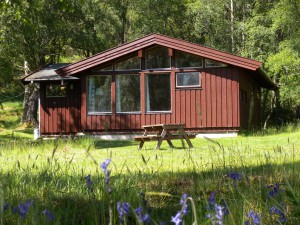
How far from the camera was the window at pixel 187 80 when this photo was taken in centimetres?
1867

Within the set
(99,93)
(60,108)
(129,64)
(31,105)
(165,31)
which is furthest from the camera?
(165,31)

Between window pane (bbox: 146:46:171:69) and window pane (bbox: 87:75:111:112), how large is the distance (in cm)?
169

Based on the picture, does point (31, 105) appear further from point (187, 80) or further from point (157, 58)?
point (187, 80)

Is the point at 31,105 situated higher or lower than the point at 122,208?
higher

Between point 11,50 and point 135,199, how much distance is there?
24650 millimetres

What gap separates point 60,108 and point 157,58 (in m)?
4.43

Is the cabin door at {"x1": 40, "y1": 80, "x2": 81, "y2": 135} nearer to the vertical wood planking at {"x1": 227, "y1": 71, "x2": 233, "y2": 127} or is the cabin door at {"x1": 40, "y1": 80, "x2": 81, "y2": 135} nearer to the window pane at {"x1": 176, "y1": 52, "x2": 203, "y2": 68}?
the window pane at {"x1": 176, "y1": 52, "x2": 203, "y2": 68}

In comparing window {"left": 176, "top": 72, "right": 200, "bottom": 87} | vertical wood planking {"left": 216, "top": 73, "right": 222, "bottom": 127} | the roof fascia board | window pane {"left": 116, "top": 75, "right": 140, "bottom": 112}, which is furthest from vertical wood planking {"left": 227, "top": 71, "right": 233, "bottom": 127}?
window pane {"left": 116, "top": 75, "right": 140, "bottom": 112}

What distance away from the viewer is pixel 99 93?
64.2 ft

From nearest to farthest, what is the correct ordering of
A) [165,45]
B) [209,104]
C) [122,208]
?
1. [122,208]
2. [165,45]
3. [209,104]

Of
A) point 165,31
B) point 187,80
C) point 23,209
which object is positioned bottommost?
point 23,209

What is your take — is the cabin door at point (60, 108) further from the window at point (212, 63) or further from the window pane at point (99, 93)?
the window at point (212, 63)

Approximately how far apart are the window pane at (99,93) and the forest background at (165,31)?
4885 millimetres

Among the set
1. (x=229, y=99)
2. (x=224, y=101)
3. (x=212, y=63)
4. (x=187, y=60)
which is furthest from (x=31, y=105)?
(x=229, y=99)
